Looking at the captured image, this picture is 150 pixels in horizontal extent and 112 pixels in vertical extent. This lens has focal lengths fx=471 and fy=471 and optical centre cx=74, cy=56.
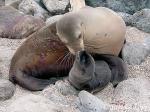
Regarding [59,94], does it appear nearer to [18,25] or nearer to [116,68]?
[116,68]

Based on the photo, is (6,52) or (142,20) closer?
(6,52)

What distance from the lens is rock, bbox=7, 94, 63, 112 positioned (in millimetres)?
3553

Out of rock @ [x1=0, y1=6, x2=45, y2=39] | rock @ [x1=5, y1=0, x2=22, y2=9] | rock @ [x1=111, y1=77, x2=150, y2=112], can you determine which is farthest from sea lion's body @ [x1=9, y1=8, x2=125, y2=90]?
rock @ [x1=5, y1=0, x2=22, y2=9]

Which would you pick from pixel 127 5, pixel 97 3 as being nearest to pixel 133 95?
pixel 127 5

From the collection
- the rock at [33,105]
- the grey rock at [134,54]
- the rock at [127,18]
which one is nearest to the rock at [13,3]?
the rock at [127,18]

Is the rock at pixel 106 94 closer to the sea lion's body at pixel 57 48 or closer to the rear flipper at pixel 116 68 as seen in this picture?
the rear flipper at pixel 116 68

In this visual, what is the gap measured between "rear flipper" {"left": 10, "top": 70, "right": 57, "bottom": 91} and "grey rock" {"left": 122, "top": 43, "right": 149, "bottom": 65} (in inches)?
29.7

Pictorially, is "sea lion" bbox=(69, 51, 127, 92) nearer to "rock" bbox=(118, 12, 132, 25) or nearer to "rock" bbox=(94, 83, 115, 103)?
"rock" bbox=(94, 83, 115, 103)

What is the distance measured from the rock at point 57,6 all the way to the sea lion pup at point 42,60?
4.79ft

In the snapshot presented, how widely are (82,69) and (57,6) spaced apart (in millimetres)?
2280

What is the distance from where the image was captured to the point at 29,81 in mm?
4277

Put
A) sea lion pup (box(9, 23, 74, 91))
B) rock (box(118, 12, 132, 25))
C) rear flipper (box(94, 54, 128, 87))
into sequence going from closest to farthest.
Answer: rear flipper (box(94, 54, 128, 87)), sea lion pup (box(9, 23, 74, 91)), rock (box(118, 12, 132, 25))

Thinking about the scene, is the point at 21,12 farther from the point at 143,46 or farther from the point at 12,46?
the point at 143,46

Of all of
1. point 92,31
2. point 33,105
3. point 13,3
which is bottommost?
point 13,3
